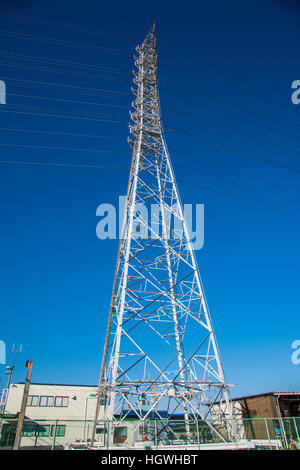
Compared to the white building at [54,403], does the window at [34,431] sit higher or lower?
lower

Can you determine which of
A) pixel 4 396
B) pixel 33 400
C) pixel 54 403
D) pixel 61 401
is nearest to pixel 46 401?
pixel 54 403

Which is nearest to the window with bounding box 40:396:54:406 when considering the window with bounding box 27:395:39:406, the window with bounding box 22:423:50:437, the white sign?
the window with bounding box 27:395:39:406

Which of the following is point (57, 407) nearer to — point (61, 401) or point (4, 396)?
point (61, 401)

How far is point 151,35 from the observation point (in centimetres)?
2525

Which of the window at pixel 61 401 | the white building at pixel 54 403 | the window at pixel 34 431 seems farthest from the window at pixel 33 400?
the window at pixel 34 431

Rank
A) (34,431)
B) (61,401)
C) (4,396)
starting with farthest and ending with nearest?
(4,396) → (61,401) → (34,431)

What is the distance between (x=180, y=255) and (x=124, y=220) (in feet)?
13.3

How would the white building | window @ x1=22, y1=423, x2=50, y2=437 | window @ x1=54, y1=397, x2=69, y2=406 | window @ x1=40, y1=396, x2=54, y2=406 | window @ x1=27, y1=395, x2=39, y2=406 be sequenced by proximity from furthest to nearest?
window @ x1=54, y1=397, x2=69, y2=406 → window @ x1=40, y1=396, x2=54, y2=406 → window @ x1=27, y1=395, x2=39, y2=406 → the white building → window @ x1=22, y1=423, x2=50, y2=437

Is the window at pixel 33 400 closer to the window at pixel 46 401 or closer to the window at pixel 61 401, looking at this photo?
the window at pixel 46 401

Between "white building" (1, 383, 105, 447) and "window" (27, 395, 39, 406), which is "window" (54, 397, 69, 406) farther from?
"window" (27, 395, 39, 406)

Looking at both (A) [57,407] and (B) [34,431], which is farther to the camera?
(A) [57,407]

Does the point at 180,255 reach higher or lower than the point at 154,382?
higher
